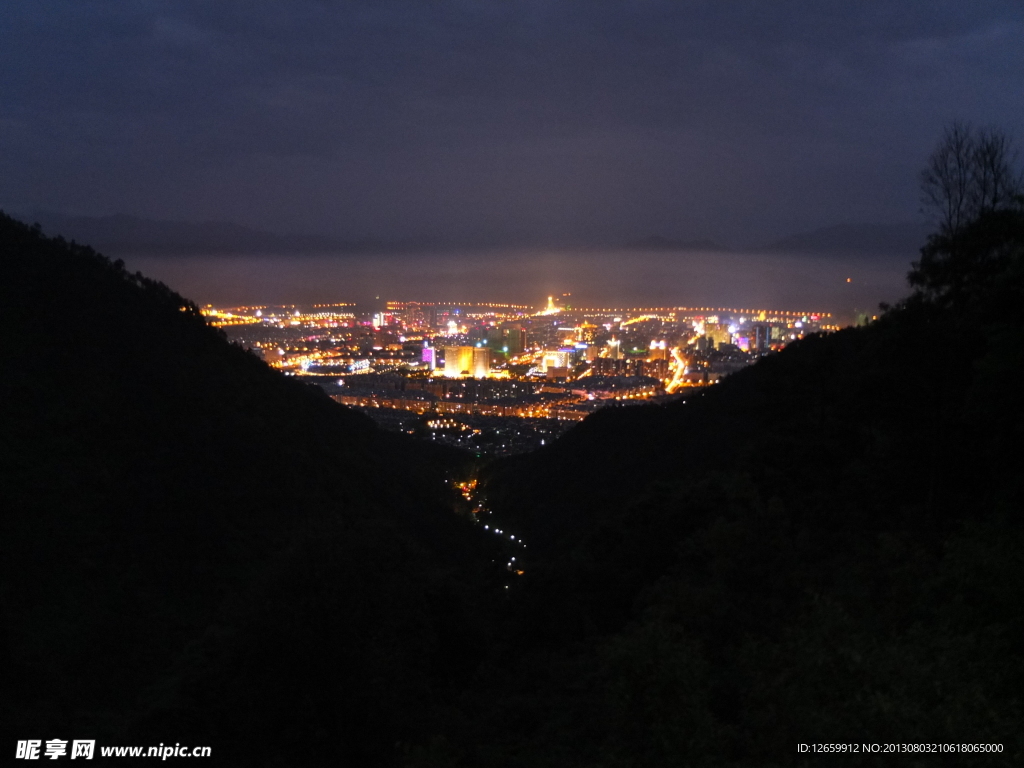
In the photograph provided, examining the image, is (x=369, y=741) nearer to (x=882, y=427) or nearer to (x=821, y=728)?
(x=821, y=728)

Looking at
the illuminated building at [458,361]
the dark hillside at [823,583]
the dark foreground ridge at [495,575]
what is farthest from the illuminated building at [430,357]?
the dark hillside at [823,583]

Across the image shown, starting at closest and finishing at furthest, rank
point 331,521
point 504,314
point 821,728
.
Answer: point 821,728, point 331,521, point 504,314

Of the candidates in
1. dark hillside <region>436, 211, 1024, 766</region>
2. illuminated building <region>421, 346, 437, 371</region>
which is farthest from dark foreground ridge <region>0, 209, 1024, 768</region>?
illuminated building <region>421, 346, 437, 371</region>

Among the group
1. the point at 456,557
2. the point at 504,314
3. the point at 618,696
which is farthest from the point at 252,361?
the point at 504,314

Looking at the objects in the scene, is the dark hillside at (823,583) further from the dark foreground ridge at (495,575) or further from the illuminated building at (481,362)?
the illuminated building at (481,362)

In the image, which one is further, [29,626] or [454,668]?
[454,668]

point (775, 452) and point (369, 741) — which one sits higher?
point (775, 452)

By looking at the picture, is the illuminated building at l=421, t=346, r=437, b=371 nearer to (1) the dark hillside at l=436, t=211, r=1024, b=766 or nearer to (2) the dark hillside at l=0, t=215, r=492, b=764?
(2) the dark hillside at l=0, t=215, r=492, b=764
